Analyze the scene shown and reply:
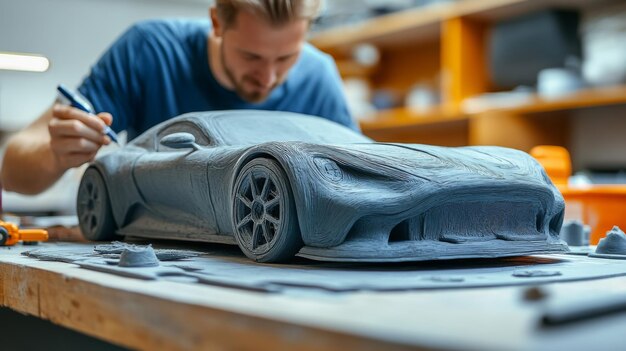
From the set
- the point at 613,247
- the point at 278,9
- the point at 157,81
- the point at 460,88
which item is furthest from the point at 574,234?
the point at 460,88

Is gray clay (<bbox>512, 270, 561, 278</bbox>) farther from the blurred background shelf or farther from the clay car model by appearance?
the blurred background shelf

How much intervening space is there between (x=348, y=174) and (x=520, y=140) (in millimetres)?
3571

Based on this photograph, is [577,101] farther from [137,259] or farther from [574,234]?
[137,259]

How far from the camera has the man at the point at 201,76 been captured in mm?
2822

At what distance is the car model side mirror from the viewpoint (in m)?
2.00

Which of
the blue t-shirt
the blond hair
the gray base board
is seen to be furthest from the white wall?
the gray base board

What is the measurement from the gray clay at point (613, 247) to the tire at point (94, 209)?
1.42 m

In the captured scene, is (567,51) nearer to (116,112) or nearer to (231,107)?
(231,107)

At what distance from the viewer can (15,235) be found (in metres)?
2.13

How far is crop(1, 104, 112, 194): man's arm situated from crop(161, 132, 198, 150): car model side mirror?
0.41 meters

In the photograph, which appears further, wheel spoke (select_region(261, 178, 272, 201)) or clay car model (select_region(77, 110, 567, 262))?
wheel spoke (select_region(261, 178, 272, 201))

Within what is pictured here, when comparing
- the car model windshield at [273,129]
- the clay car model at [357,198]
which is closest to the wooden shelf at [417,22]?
the car model windshield at [273,129]

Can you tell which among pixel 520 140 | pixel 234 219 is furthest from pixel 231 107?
pixel 520 140

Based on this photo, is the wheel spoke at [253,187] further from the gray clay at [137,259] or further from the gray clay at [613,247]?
the gray clay at [613,247]
